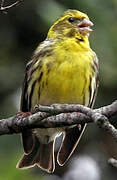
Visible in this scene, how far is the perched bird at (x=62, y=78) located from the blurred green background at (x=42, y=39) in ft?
1.70

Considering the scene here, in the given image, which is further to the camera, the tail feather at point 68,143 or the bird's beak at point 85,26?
the bird's beak at point 85,26

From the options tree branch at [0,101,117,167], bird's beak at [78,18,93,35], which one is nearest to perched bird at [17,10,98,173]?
bird's beak at [78,18,93,35]

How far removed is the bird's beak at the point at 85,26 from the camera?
555cm

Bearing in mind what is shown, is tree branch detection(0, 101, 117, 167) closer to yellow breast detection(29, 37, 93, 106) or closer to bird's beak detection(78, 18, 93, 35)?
yellow breast detection(29, 37, 93, 106)

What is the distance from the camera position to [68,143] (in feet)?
18.2

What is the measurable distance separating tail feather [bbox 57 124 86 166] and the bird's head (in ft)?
2.33

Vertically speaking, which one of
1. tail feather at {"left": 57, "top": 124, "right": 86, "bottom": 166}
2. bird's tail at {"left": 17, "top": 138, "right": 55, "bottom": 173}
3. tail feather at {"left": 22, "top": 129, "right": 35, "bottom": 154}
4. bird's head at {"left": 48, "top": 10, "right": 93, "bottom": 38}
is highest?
bird's head at {"left": 48, "top": 10, "right": 93, "bottom": 38}

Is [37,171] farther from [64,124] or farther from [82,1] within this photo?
[64,124]

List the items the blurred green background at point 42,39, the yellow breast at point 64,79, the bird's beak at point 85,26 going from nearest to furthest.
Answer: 1. the yellow breast at point 64,79
2. the bird's beak at point 85,26
3. the blurred green background at point 42,39

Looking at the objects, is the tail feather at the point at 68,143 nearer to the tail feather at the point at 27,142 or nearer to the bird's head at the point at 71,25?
the tail feather at the point at 27,142

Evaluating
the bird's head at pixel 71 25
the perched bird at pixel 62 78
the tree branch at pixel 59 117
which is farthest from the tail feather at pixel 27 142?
the bird's head at pixel 71 25

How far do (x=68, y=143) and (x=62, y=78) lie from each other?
58 cm

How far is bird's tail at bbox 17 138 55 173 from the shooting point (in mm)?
5438

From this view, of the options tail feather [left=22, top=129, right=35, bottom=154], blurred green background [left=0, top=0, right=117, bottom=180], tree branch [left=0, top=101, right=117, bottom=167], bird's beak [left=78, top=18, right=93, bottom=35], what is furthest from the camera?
blurred green background [left=0, top=0, right=117, bottom=180]
